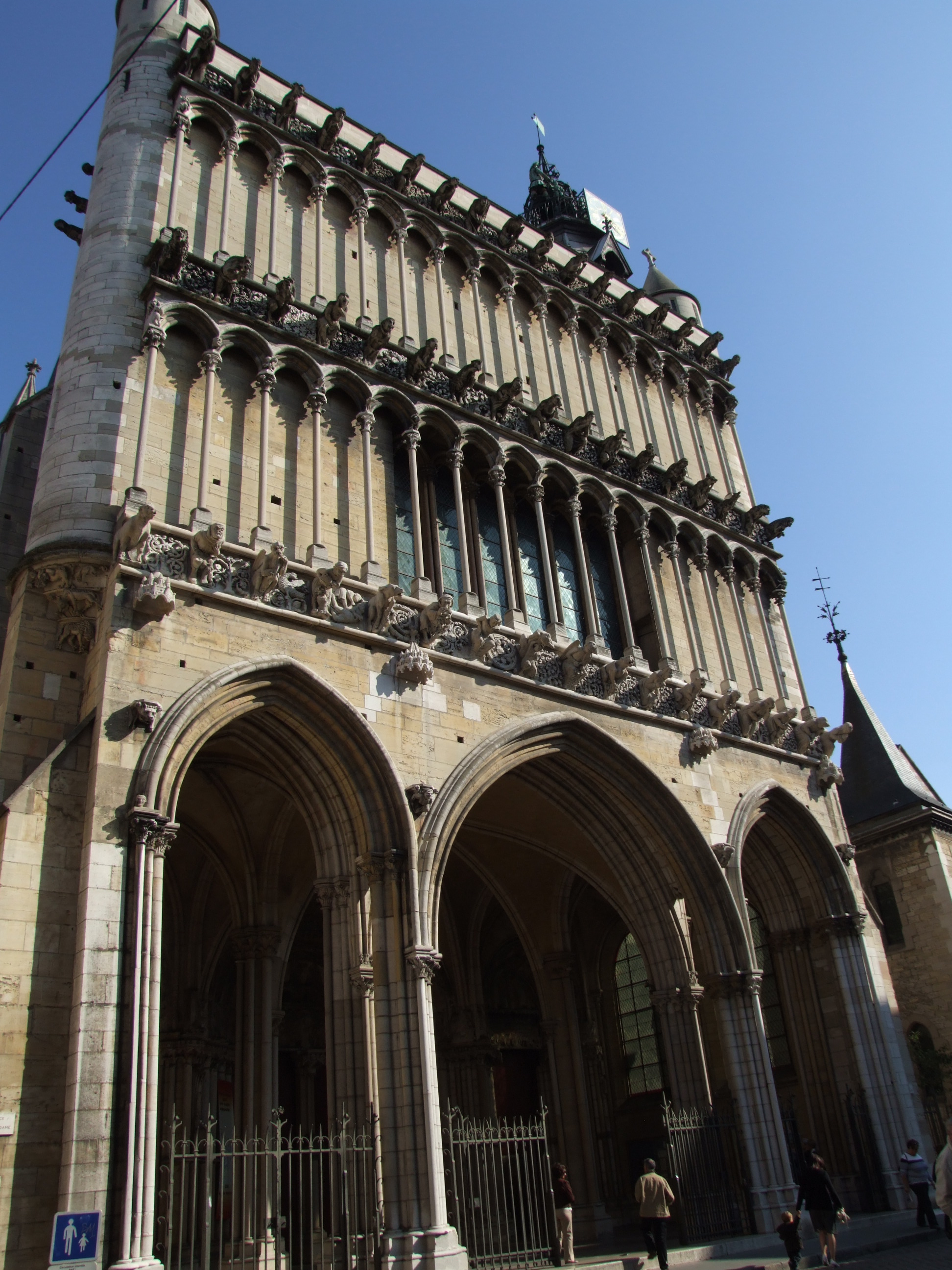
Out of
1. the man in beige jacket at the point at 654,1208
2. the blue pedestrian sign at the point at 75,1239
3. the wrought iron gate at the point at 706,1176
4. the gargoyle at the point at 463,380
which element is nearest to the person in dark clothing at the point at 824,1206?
the man in beige jacket at the point at 654,1208

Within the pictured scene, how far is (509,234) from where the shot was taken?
65.1ft

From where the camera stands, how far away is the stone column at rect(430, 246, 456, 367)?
16.9 meters

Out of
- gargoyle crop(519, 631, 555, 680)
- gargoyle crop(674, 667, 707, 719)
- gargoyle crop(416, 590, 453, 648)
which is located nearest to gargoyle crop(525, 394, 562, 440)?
gargoyle crop(519, 631, 555, 680)

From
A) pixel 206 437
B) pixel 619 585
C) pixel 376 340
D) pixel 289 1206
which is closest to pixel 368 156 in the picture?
pixel 376 340

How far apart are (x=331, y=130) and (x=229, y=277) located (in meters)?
4.90

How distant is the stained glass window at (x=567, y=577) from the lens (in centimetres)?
1669

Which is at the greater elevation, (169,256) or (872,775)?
(169,256)

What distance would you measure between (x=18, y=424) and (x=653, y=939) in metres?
12.5

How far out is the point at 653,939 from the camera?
49.1 feet

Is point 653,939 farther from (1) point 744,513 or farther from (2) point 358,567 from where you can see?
(1) point 744,513

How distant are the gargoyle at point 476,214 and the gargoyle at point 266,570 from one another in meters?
9.68

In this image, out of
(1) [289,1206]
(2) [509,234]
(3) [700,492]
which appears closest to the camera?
(1) [289,1206]

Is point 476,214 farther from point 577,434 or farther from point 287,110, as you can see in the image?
point 577,434

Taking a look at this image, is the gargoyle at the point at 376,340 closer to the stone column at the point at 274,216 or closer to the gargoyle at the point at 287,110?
the stone column at the point at 274,216
